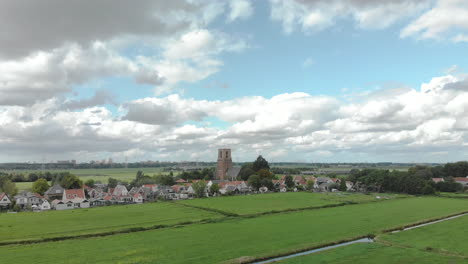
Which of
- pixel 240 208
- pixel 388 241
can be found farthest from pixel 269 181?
pixel 388 241

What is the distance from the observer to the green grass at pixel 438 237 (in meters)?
34.0

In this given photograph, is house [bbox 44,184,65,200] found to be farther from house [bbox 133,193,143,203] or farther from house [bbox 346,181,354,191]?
house [bbox 346,181,354,191]

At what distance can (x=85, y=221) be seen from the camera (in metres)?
51.3

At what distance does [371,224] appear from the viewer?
47750mm

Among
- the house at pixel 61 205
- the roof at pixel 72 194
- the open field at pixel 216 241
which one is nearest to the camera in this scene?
the open field at pixel 216 241

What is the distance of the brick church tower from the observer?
139125 mm

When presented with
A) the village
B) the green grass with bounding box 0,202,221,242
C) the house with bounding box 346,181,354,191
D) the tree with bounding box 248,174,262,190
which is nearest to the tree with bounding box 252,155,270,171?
the village

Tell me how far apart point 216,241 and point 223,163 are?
103m

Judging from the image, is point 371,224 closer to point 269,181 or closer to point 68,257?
point 68,257

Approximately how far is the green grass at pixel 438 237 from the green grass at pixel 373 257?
9.19ft

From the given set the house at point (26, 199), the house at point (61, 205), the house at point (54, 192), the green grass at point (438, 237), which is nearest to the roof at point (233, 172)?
the house at point (54, 192)

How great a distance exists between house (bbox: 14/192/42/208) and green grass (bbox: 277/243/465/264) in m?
71.0

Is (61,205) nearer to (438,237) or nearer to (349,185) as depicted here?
(438,237)

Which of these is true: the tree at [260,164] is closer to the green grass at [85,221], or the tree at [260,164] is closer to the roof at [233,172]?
the roof at [233,172]
